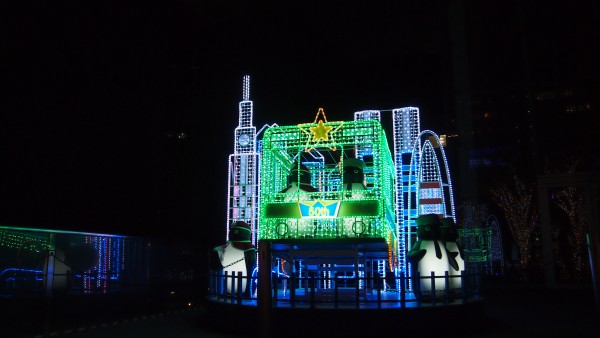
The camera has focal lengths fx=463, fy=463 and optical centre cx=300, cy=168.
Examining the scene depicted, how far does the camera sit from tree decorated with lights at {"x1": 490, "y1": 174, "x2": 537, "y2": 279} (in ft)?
70.1

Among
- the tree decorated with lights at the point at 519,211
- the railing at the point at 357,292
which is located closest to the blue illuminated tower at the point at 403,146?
the railing at the point at 357,292

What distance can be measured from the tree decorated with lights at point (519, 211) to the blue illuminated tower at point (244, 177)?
14.1 m

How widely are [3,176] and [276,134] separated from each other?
605cm

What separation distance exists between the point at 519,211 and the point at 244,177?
15.1 metres

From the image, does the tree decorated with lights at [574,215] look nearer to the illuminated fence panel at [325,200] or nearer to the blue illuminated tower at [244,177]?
the illuminated fence panel at [325,200]

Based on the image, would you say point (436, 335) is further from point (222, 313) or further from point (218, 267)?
point (218, 267)

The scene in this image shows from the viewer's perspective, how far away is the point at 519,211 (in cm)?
2212

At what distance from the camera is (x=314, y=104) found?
49.0 feet

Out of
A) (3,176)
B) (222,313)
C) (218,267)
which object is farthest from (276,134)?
(3,176)

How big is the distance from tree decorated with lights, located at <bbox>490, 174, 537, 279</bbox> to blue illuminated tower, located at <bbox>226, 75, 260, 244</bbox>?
46.4 ft

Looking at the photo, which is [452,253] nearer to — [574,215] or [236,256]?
[236,256]

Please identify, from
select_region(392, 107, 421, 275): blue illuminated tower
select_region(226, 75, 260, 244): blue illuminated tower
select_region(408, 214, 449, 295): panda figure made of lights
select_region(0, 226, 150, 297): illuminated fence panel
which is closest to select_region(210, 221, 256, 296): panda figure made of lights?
select_region(226, 75, 260, 244): blue illuminated tower

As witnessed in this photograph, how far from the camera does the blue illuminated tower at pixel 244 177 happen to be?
12.9 m

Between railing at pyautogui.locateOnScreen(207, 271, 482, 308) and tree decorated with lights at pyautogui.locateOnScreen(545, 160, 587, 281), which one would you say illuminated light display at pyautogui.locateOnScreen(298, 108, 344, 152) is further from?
tree decorated with lights at pyautogui.locateOnScreen(545, 160, 587, 281)
